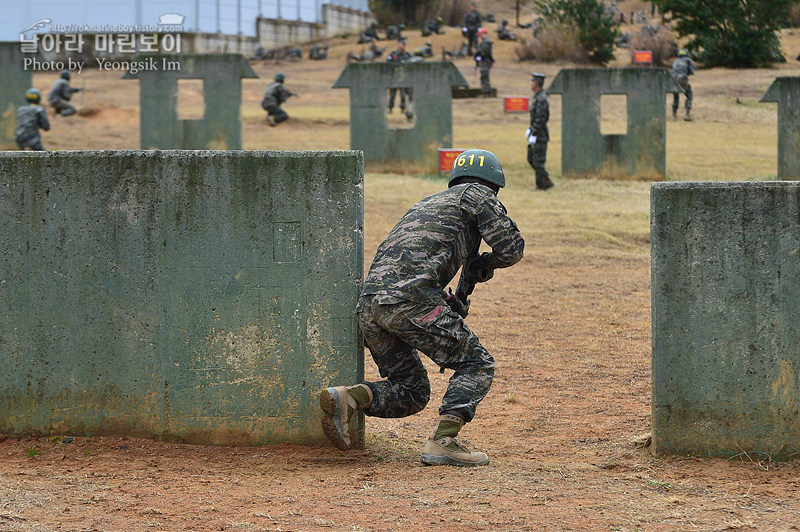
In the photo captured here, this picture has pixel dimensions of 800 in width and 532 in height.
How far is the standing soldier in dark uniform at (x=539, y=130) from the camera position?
646 inches

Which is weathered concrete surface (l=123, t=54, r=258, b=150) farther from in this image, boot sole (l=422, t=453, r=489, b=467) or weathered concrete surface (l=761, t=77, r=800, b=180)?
boot sole (l=422, t=453, r=489, b=467)

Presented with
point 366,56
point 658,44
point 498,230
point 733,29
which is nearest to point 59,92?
point 366,56

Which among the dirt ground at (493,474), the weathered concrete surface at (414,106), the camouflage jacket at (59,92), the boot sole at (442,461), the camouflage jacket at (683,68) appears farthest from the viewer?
the camouflage jacket at (59,92)

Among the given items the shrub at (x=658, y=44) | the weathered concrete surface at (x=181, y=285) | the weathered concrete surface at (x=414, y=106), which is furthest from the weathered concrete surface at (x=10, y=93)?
the shrub at (x=658, y=44)

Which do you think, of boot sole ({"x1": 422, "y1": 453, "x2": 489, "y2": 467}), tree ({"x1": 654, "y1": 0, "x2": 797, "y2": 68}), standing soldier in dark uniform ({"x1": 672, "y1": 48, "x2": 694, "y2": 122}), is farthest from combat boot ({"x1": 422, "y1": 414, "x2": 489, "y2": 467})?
tree ({"x1": 654, "y1": 0, "x2": 797, "y2": 68})

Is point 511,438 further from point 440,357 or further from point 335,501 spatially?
point 335,501

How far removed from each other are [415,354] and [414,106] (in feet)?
48.1

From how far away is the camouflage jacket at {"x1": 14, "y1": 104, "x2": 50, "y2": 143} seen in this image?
17.8m

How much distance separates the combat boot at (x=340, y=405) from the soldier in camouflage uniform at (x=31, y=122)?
14748 millimetres

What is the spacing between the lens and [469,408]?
15.7 ft

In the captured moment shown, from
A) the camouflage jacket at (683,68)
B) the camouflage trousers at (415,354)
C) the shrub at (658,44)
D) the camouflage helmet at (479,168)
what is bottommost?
the camouflage trousers at (415,354)

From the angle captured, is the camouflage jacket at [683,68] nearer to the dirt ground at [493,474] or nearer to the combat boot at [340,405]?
the dirt ground at [493,474]

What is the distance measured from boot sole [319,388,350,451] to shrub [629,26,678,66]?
103 feet

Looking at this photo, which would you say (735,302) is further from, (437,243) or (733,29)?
(733,29)
